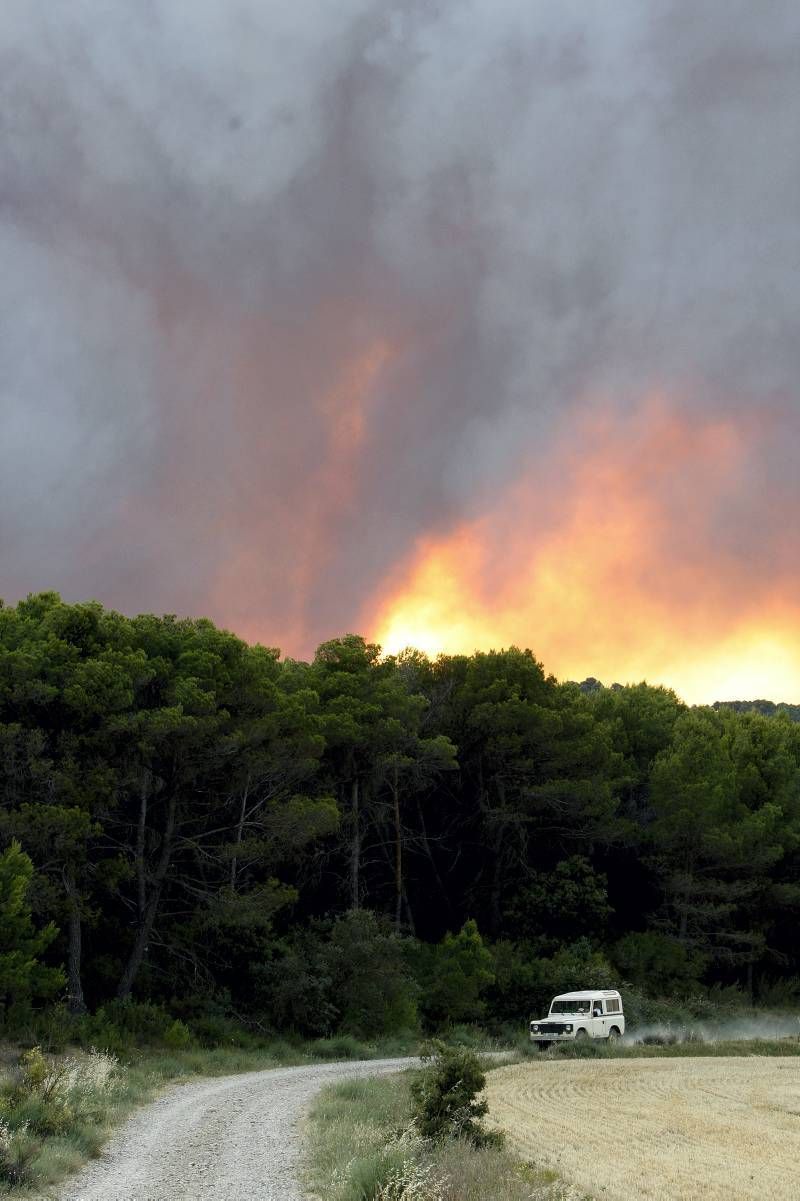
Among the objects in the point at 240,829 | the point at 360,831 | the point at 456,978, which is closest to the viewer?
the point at 240,829

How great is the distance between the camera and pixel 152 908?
111 ft

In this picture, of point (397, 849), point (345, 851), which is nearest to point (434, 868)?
point (397, 849)

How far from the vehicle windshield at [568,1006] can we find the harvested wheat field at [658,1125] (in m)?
4.61

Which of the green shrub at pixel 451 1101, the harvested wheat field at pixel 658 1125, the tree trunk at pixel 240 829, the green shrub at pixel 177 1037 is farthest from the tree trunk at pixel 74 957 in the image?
the green shrub at pixel 451 1101

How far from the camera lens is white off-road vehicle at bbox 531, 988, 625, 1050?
3500cm

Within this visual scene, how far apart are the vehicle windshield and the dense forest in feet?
13.6

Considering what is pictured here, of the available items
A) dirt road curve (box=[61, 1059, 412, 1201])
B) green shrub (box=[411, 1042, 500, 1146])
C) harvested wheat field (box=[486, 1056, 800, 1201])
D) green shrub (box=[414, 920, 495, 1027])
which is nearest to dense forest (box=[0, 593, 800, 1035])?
green shrub (box=[414, 920, 495, 1027])

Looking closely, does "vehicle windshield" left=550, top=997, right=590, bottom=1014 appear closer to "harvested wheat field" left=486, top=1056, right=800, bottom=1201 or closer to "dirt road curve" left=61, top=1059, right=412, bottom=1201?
"harvested wheat field" left=486, top=1056, right=800, bottom=1201

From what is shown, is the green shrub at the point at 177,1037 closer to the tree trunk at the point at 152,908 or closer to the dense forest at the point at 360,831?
the dense forest at the point at 360,831

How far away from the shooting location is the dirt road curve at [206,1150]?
12.3 meters

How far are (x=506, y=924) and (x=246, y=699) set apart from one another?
18.8 metres

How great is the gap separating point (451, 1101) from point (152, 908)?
20520 millimetres

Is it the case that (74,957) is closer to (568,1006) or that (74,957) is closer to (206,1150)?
(568,1006)

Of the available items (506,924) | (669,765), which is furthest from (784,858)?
(506,924)
